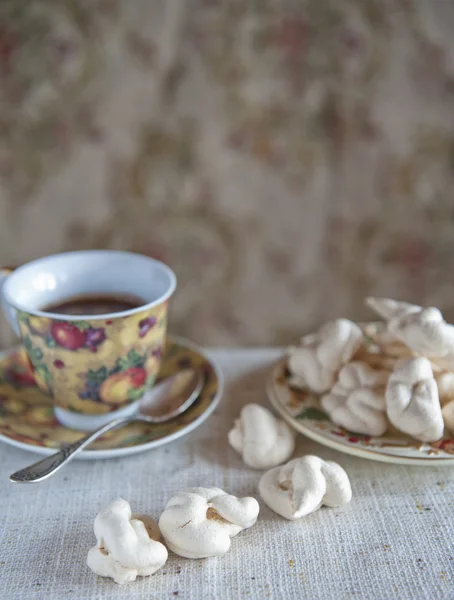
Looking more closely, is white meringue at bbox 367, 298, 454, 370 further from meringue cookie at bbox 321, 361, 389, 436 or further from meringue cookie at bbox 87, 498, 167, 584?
meringue cookie at bbox 87, 498, 167, 584

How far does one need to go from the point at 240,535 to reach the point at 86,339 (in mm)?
199

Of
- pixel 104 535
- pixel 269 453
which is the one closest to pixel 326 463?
pixel 269 453

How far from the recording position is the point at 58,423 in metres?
0.56

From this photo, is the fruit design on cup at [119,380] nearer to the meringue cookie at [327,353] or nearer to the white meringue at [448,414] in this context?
the meringue cookie at [327,353]

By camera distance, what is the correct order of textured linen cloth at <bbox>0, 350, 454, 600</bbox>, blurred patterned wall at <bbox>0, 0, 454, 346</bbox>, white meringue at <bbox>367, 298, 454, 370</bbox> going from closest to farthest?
1. textured linen cloth at <bbox>0, 350, 454, 600</bbox>
2. white meringue at <bbox>367, 298, 454, 370</bbox>
3. blurred patterned wall at <bbox>0, 0, 454, 346</bbox>

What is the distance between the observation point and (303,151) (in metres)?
1.10

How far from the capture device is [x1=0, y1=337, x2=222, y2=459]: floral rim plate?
19.8 inches

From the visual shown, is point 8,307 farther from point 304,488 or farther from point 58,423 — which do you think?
point 304,488

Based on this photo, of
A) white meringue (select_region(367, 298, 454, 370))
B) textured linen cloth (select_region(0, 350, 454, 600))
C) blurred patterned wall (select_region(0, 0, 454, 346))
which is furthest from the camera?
blurred patterned wall (select_region(0, 0, 454, 346))

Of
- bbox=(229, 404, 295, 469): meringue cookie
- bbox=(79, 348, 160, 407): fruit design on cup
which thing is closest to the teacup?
bbox=(79, 348, 160, 407): fruit design on cup

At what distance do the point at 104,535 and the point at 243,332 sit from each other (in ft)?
2.93

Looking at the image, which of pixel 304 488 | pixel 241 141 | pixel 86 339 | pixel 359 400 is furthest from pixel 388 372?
pixel 241 141

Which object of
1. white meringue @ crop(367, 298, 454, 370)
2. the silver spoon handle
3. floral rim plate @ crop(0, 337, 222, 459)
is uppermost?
white meringue @ crop(367, 298, 454, 370)

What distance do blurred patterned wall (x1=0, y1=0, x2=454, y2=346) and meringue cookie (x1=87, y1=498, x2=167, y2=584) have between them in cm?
80
